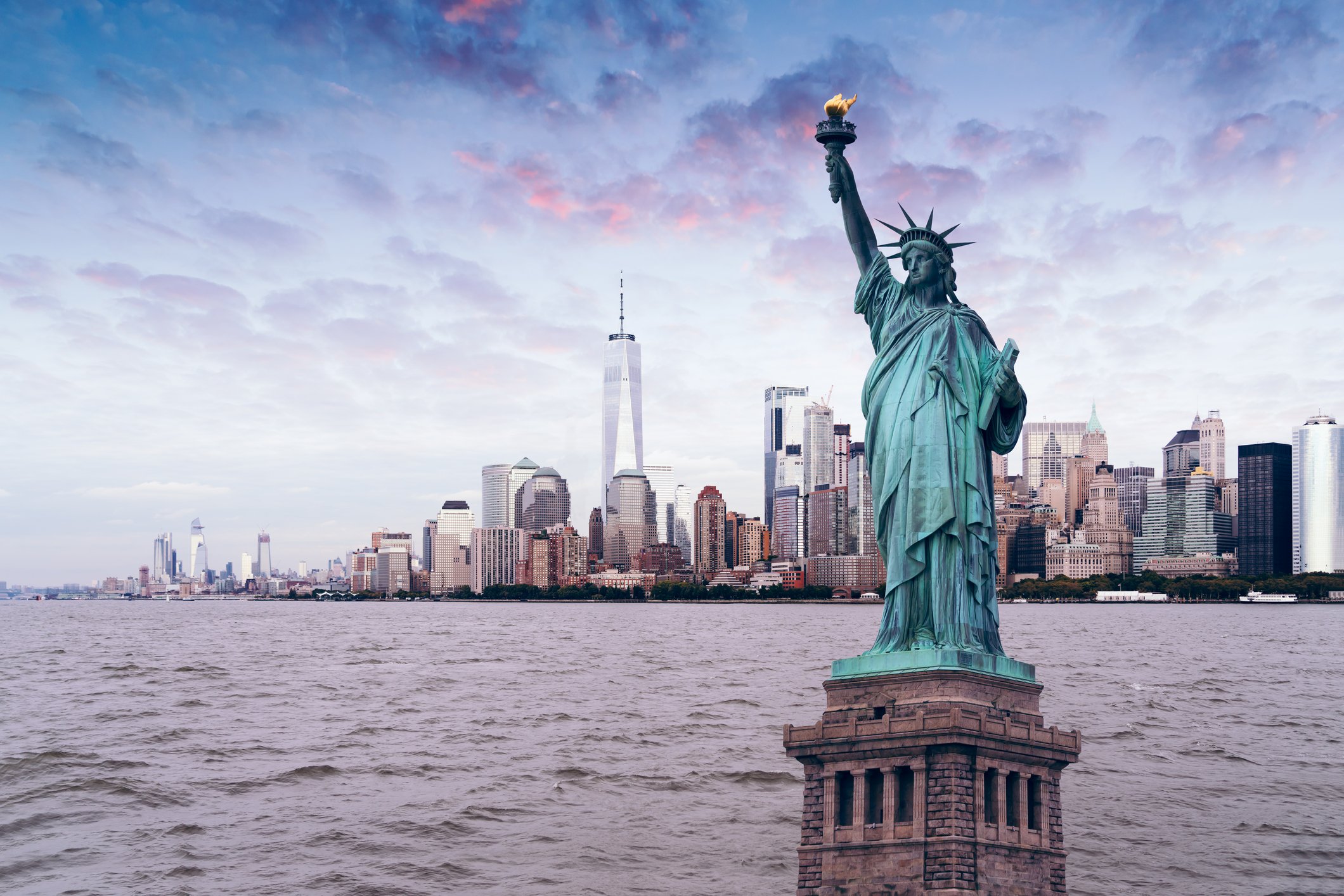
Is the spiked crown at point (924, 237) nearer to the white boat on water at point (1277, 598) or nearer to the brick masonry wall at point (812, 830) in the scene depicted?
the brick masonry wall at point (812, 830)

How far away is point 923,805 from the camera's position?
62.4 feet

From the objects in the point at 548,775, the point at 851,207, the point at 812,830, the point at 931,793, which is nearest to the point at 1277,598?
the point at 548,775

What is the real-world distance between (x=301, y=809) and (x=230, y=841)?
333cm

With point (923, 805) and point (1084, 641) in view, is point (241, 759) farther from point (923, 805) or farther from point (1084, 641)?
point (1084, 641)

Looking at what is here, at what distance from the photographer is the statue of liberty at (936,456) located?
2120 centimetres

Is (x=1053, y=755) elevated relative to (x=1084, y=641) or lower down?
elevated

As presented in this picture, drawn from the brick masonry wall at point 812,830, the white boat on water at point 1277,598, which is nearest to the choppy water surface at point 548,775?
the brick masonry wall at point 812,830

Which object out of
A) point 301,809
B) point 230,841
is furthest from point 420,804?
point 230,841

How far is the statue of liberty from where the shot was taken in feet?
69.6

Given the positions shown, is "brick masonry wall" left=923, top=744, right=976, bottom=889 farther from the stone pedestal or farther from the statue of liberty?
the statue of liberty

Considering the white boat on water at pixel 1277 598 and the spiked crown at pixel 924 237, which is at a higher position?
the spiked crown at pixel 924 237

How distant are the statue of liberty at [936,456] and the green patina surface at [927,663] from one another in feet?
0.32

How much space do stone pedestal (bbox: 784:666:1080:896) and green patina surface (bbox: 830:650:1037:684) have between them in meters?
0.16

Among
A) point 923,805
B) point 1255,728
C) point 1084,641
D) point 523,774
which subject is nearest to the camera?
point 923,805
